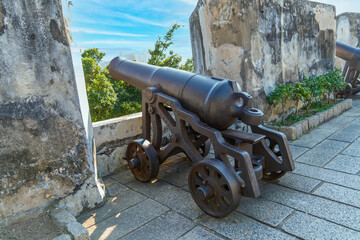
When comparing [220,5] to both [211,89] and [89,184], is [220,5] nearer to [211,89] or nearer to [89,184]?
[211,89]

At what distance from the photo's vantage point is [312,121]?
4.23 metres

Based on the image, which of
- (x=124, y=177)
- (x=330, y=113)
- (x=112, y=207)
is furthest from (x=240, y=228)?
(x=330, y=113)

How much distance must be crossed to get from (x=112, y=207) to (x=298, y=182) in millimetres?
1686

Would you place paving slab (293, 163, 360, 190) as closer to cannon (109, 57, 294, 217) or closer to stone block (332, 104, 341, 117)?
cannon (109, 57, 294, 217)

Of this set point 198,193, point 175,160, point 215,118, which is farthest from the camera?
point 175,160

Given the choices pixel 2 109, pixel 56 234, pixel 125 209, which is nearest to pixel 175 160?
pixel 125 209

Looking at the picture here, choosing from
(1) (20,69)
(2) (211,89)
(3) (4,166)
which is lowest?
(3) (4,166)

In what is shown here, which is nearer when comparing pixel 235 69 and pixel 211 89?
pixel 211 89

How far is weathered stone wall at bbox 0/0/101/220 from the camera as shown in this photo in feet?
6.35

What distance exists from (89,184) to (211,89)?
1286mm

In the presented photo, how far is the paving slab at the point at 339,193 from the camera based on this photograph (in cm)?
221

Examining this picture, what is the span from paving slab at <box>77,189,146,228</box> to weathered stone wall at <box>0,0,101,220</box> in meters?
0.26

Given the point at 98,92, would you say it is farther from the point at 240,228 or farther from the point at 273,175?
the point at 240,228

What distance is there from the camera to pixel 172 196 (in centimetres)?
252
